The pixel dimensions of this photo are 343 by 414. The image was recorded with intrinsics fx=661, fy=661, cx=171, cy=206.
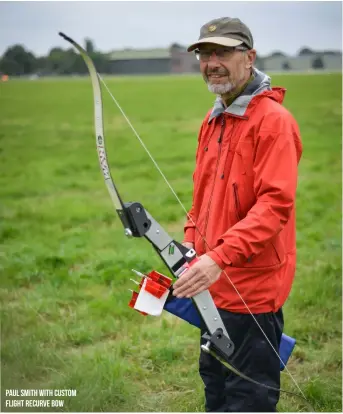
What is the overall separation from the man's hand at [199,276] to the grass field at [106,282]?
1.58 metres

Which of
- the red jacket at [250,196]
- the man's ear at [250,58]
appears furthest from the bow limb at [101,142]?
the man's ear at [250,58]

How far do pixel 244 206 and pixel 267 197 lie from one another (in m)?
0.20

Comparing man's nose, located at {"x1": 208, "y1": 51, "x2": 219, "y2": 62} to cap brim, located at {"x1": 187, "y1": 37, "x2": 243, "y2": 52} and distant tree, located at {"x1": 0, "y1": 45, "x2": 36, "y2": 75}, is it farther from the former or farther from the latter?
distant tree, located at {"x1": 0, "y1": 45, "x2": 36, "y2": 75}

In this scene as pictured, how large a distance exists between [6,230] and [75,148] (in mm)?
6987

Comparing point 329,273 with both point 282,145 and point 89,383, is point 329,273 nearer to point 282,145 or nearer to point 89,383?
point 89,383

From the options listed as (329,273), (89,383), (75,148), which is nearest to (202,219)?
(89,383)

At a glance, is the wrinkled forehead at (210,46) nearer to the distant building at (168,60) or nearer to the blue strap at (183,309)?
the blue strap at (183,309)

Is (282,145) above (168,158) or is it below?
above

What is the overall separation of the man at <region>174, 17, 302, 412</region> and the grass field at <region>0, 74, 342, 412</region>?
1.12 meters

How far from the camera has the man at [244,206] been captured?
2721 mm

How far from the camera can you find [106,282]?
6.15m

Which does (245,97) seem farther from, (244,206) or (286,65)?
(286,65)

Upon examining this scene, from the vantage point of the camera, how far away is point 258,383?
3035mm

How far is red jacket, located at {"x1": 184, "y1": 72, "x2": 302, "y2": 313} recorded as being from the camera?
8.93 ft
